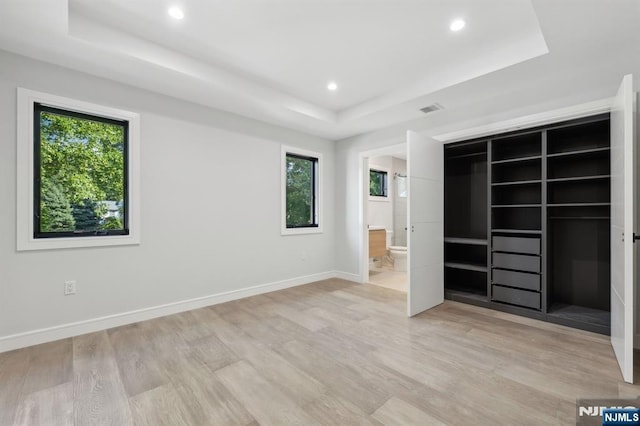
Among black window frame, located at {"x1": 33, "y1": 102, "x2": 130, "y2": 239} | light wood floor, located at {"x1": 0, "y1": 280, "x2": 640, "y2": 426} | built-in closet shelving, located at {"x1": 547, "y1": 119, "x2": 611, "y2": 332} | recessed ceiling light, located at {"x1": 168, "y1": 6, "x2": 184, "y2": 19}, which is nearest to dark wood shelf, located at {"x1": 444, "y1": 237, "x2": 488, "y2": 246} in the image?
built-in closet shelving, located at {"x1": 547, "y1": 119, "x2": 611, "y2": 332}

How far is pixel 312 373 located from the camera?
2059 mm

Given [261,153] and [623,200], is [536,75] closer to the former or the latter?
[623,200]

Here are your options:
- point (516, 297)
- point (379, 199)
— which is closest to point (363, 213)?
point (379, 199)

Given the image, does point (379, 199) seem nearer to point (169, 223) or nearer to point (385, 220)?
point (385, 220)

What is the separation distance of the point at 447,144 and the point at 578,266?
6.54ft

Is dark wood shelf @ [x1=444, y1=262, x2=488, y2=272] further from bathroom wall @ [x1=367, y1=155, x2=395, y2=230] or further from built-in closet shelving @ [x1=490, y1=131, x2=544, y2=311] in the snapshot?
bathroom wall @ [x1=367, y1=155, x2=395, y2=230]

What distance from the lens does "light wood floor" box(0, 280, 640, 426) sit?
1.64 meters

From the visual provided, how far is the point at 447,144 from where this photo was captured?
148 inches

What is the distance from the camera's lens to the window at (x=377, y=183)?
6656 mm

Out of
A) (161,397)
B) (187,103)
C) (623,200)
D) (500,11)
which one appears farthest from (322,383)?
(187,103)

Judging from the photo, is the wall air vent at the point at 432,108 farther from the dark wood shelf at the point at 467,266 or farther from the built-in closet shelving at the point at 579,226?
the dark wood shelf at the point at 467,266

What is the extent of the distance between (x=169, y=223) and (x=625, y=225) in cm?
409

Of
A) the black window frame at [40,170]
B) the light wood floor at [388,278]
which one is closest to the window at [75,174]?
the black window frame at [40,170]
